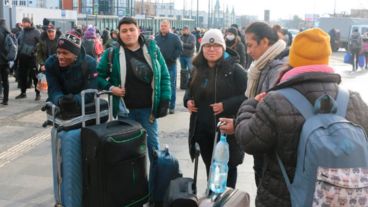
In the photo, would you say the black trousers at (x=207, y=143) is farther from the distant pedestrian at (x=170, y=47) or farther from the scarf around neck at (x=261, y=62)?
the distant pedestrian at (x=170, y=47)

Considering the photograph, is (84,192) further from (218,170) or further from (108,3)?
(108,3)

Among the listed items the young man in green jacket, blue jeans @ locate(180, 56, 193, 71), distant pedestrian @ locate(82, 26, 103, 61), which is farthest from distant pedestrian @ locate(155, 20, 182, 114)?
the young man in green jacket

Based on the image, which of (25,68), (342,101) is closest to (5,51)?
(25,68)

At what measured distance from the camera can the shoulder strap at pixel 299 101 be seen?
2.19m

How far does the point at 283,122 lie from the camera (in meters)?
2.22

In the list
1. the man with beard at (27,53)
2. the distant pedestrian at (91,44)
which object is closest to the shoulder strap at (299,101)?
the man with beard at (27,53)

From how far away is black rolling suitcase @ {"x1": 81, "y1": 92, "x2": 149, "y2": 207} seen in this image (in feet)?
11.9

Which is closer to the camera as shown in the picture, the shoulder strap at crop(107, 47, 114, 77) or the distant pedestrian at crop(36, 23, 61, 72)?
the shoulder strap at crop(107, 47, 114, 77)

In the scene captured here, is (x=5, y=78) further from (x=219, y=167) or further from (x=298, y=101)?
(x=298, y=101)

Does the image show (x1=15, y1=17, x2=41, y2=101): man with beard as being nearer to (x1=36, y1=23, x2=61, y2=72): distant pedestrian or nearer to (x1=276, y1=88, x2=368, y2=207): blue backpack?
(x1=36, y1=23, x2=61, y2=72): distant pedestrian

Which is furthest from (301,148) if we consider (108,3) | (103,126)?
(108,3)

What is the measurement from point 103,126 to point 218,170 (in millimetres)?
978

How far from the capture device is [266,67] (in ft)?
10.8

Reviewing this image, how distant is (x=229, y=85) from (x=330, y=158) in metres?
1.95
